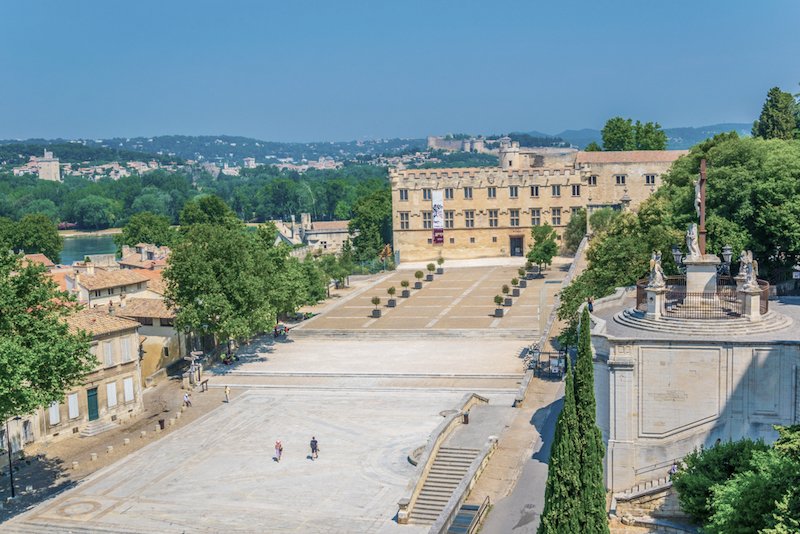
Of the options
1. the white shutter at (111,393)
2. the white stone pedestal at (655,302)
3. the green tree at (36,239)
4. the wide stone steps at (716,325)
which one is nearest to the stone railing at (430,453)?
the wide stone steps at (716,325)

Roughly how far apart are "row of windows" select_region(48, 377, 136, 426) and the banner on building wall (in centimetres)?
5125

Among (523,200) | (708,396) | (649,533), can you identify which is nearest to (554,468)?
(649,533)

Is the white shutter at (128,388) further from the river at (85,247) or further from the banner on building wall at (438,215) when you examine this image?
the river at (85,247)

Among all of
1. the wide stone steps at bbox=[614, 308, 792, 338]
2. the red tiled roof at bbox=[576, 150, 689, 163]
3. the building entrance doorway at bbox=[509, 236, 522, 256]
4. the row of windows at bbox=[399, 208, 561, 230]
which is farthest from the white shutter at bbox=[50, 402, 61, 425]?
the red tiled roof at bbox=[576, 150, 689, 163]

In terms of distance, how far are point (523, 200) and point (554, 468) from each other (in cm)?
7117

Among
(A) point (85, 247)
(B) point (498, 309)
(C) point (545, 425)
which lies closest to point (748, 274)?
(C) point (545, 425)

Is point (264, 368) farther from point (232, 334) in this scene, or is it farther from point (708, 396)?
point (708, 396)

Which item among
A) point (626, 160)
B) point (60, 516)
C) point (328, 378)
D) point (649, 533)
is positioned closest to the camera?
point (649, 533)

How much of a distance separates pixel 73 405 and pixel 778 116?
59578mm

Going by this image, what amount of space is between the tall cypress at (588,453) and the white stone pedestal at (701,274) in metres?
9.06

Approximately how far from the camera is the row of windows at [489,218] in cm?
9056

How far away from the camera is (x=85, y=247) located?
517ft

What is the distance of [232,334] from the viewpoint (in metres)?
49.2

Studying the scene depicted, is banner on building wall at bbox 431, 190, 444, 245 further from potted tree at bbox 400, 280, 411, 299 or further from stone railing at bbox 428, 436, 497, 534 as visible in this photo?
stone railing at bbox 428, 436, 497, 534
